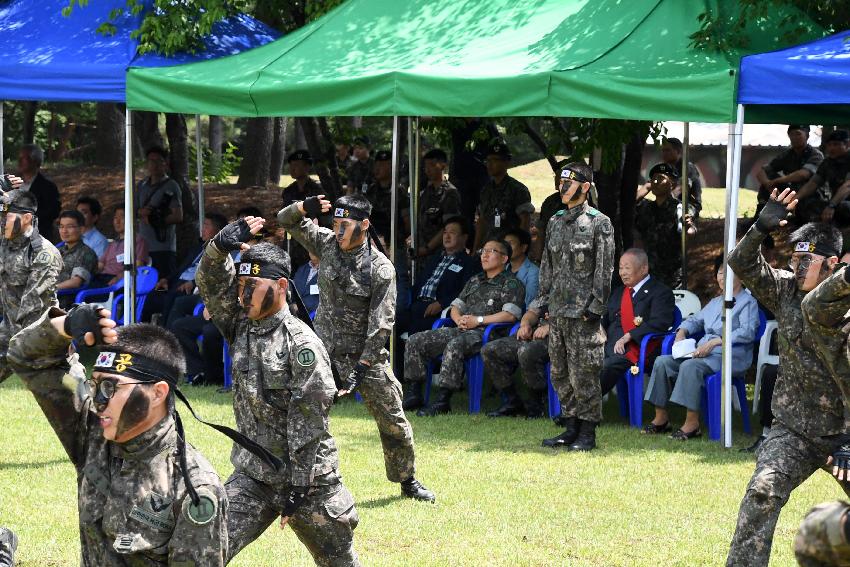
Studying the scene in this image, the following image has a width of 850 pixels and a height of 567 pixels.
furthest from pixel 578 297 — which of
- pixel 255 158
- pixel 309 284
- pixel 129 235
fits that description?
pixel 255 158

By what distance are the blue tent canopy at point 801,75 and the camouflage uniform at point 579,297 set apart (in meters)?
1.43

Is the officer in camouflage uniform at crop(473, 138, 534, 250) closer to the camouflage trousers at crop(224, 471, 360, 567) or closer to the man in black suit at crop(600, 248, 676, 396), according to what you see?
the man in black suit at crop(600, 248, 676, 396)

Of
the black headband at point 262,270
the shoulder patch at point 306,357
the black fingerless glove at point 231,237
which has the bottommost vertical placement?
the shoulder patch at point 306,357

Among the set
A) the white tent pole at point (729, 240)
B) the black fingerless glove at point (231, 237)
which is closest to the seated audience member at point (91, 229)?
the white tent pole at point (729, 240)

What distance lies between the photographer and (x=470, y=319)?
1171 cm

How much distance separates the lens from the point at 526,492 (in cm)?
866

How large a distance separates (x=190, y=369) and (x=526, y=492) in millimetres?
5155

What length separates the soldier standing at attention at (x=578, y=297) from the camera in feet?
32.6

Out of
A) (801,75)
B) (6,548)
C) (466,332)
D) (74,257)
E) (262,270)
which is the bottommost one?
(466,332)

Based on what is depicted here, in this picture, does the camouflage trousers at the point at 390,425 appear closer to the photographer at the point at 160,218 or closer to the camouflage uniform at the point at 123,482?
the camouflage uniform at the point at 123,482

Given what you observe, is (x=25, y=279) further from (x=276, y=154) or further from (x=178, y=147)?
(x=276, y=154)

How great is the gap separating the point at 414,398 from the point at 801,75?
4.43m

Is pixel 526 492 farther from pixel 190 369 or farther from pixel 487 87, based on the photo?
pixel 190 369

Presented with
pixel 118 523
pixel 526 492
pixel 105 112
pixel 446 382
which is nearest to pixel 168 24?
pixel 446 382
